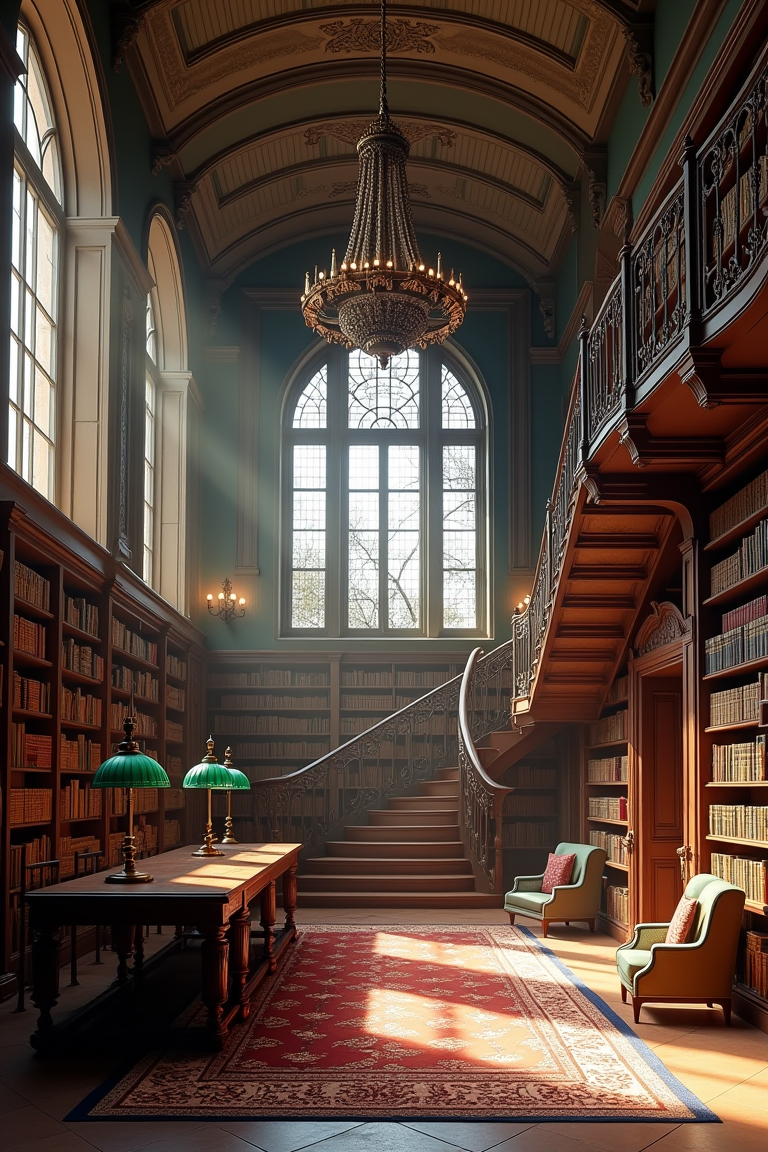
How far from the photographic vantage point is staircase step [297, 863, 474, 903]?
11555mm

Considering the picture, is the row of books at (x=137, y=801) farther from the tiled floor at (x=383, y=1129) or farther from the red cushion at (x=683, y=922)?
the red cushion at (x=683, y=922)

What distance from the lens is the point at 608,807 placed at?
1086cm

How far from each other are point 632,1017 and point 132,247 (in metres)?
7.96

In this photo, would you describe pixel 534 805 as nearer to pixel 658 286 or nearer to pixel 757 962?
pixel 757 962

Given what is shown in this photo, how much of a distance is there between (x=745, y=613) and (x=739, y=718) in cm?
64

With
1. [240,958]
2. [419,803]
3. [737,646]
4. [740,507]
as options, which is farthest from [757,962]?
[419,803]

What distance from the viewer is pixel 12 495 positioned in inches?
278

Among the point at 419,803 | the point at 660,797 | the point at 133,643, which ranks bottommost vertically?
the point at 419,803

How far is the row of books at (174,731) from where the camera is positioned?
1260cm

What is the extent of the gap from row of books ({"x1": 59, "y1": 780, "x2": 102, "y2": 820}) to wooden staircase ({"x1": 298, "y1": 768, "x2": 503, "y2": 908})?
296cm

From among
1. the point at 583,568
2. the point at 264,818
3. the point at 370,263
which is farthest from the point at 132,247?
the point at 264,818

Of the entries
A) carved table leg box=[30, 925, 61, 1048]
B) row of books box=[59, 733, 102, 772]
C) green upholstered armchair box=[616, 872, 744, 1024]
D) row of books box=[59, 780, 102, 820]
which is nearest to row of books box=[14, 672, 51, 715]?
row of books box=[59, 733, 102, 772]

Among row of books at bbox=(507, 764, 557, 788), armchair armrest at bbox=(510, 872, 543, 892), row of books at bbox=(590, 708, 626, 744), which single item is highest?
row of books at bbox=(590, 708, 626, 744)

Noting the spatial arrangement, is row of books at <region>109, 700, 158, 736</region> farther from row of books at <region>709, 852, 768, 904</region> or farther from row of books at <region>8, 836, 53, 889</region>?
row of books at <region>709, 852, 768, 904</region>
